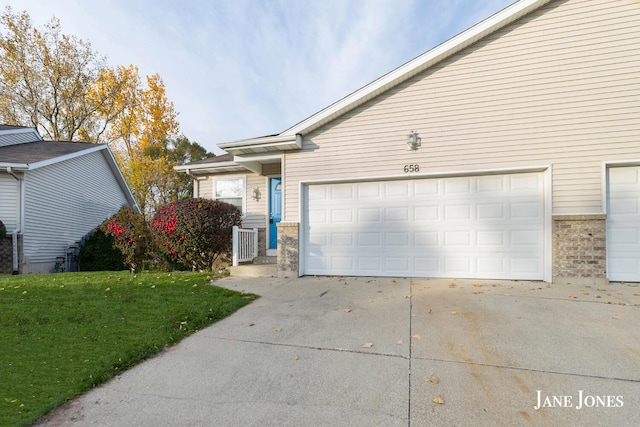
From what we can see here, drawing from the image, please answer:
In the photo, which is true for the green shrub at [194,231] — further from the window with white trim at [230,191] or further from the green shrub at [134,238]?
the window with white trim at [230,191]

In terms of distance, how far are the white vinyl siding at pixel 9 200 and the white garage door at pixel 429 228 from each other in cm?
958

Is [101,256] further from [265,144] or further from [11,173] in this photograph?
[265,144]

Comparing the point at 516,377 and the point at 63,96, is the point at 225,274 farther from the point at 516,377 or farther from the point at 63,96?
the point at 63,96

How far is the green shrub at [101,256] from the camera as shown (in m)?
11.6

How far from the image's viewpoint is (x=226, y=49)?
1116 centimetres

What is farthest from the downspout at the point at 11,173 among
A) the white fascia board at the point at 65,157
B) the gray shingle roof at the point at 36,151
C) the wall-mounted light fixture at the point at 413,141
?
the wall-mounted light fixture at the point at 413,141

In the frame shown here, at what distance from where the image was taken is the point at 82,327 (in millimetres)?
3752

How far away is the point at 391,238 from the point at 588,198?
3.54m

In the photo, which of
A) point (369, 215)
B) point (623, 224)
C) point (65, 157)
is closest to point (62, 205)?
point (65, 157)

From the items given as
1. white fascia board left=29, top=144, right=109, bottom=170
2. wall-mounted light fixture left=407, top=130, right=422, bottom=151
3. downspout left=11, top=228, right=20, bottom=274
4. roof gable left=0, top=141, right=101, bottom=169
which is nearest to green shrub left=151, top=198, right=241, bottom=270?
wall-mounted light fixture left=407, top=130, right=422, bottom=151

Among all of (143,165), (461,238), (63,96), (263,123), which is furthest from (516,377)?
(63,96)

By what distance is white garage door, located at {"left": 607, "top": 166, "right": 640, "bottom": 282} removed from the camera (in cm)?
547

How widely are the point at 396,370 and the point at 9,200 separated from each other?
1269 cm

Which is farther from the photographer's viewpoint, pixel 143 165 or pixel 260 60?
pixel 143 165
